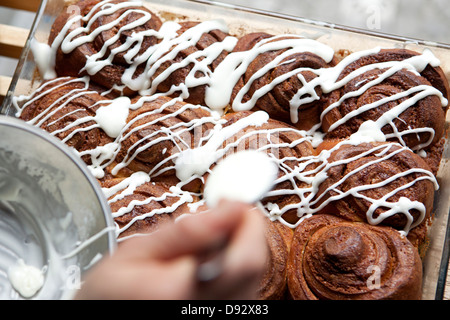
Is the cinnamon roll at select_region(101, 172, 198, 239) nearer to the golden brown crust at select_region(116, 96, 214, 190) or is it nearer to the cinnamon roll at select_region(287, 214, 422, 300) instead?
the golden brown crust at select_region(116, 96, 214, 190)

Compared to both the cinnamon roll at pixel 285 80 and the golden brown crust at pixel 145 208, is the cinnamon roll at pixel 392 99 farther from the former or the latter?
the golden brown crust at pixel 145 208

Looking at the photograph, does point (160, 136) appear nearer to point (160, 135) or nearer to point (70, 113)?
point (160, 135)

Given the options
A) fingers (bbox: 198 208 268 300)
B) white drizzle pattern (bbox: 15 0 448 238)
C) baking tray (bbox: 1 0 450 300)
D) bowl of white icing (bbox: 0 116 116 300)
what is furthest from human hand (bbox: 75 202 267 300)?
baking tray (bbox: 1 0 450 300)

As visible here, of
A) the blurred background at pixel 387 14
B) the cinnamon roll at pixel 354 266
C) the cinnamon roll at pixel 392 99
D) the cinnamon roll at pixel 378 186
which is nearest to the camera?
the cinnamon roll at pixel 354 266

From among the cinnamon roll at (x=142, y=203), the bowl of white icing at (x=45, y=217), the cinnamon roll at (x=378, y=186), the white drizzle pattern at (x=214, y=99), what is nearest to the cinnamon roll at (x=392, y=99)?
the white drizzle pattern at (x=214, y=99)
